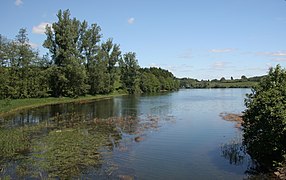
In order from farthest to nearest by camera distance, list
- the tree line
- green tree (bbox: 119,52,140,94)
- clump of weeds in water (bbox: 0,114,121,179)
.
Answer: green tree (bbox: 119,52,140,94) < the tree line < clump of weeds in water (bbox: 0,114,121,179)

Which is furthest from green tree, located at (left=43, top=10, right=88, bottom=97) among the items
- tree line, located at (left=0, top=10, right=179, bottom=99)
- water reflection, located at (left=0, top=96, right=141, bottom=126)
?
water reflection, located at (left=0, top=96, right=141, bottom=126)

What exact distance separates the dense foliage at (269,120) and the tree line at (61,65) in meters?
42.4

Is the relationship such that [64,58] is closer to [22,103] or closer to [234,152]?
[22,103]

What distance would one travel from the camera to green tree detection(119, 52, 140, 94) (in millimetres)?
102125

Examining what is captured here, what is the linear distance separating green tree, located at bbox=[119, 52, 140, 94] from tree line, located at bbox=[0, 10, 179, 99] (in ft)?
38.3

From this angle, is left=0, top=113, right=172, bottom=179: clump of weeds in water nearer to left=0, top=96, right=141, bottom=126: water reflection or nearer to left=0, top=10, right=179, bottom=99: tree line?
left=0, top=96, right=141, bottom=126: water reflection

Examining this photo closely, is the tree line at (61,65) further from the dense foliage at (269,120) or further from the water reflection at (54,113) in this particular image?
the dense foliage at (269,120)

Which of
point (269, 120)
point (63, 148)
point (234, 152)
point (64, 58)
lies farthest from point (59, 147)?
point (64, 58)

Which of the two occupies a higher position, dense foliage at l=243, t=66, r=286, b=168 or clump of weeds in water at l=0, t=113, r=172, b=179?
dense foliage at l=243, t=66, r=286, b=168

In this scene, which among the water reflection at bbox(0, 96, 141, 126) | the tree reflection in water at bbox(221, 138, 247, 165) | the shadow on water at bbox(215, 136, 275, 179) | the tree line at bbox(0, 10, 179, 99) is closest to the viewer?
the shadow on water at bbox(215, 136, 275, 179)

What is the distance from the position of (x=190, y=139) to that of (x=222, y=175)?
26.5 feet

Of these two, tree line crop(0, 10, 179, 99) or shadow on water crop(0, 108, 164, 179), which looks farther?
tree line crop(0, 10, 179, 99)

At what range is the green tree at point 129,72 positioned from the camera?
335ft

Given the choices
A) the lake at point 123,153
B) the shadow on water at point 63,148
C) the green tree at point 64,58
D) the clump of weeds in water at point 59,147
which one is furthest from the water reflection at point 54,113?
the green tree at point 64,58
